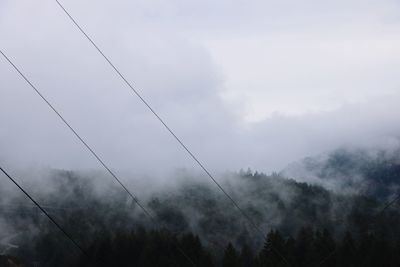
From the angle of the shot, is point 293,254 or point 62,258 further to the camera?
point 62,258

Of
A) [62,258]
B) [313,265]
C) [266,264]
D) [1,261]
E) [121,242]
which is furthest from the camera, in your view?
[62,258]

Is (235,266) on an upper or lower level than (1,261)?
lower

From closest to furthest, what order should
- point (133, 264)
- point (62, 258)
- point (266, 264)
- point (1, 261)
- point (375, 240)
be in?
point (266, 264) → point (375, 240) → point (133, 264) → point (1, 261) → point (62, 258)

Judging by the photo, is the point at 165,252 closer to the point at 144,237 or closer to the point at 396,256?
the point at 144,237

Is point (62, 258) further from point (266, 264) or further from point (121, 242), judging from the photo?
point (266, 264)

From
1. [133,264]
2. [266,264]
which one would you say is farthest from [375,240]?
[133,264]

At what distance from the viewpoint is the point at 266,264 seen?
92250 millimetres

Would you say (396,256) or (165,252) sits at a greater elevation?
(165,252)

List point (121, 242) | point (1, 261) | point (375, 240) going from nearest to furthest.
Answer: point (375, 240)
point (121, 242)
point (1, 261)

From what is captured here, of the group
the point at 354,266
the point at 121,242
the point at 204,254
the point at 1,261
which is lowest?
the point at 354,266

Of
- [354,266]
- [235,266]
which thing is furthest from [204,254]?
[354,266]

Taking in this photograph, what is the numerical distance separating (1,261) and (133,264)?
69844 millimetres

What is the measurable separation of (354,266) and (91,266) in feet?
178

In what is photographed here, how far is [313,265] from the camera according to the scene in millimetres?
99688
